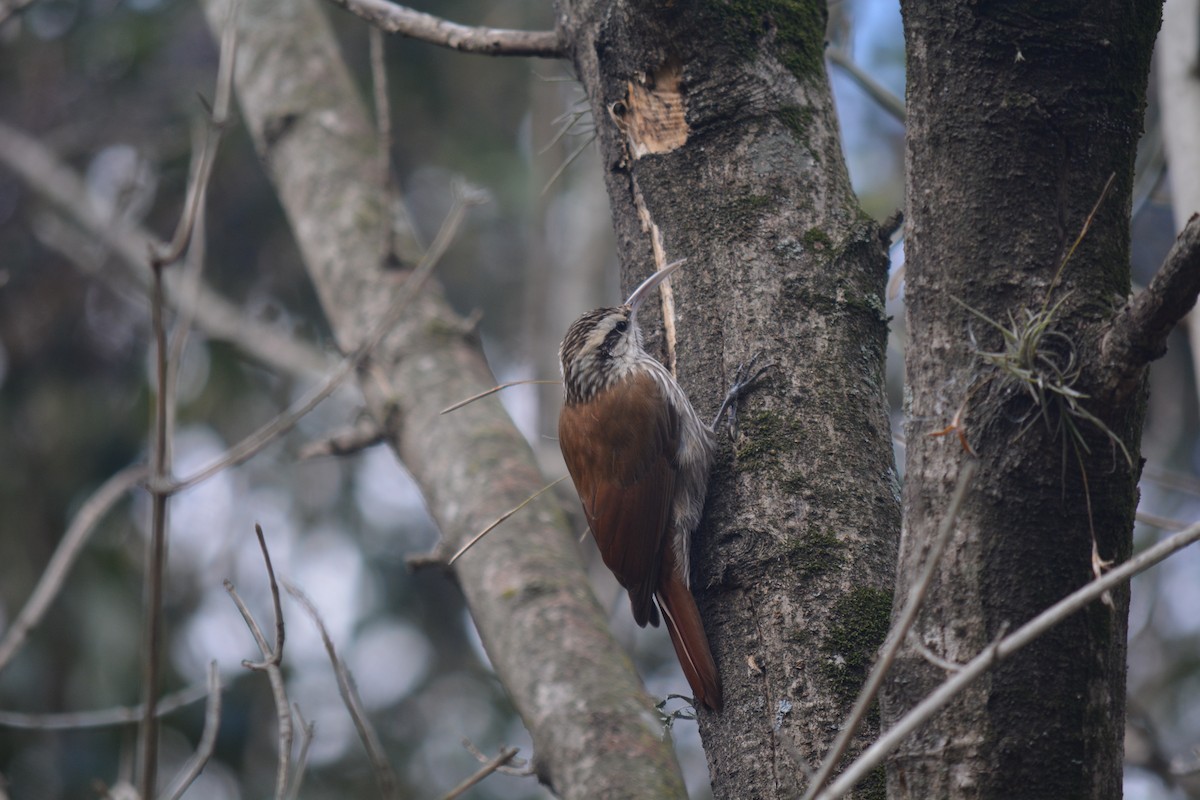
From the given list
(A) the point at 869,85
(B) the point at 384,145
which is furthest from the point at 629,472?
(A) the point at 869,85

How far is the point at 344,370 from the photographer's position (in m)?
2.85

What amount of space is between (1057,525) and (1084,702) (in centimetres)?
21

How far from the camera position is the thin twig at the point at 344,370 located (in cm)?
236

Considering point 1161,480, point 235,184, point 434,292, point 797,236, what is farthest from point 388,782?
point 235,184

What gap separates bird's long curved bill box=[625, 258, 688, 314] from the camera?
202 centimetres

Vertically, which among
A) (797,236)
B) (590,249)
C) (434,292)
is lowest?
(797,236)

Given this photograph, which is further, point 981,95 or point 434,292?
point 434,292

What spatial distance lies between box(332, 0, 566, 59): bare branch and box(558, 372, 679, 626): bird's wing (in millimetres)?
1073

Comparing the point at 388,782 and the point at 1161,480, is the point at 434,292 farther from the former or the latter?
the point at 1161,480

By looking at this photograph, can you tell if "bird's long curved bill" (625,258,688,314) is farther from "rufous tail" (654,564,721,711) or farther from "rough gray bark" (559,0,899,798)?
"rufous tail" (654,564,721,711)

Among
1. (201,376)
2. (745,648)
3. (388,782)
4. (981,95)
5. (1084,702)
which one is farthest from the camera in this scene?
(201,376)

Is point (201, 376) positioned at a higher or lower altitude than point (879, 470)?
higher

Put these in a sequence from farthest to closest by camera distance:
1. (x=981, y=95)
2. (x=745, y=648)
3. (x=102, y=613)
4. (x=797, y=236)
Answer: (x=102, y=613) → (x=797, y=236) → (x=745, y=648) → (x=981, y=95)

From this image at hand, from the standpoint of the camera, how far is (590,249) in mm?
7762
